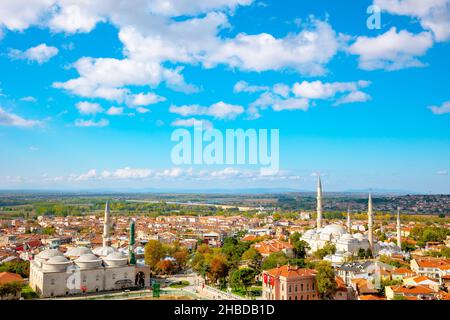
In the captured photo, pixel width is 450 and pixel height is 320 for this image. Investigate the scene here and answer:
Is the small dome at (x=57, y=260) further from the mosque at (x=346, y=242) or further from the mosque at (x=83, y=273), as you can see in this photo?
the mosque at (x=346, y=242)

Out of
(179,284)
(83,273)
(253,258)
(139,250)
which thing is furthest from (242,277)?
(139,250)

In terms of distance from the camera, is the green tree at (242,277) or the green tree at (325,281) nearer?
the green tree at (325,281)

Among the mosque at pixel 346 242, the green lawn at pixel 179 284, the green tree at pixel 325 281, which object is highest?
the green tree at pixel 325 281

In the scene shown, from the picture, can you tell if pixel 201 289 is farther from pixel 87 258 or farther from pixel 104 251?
pixel 104 251

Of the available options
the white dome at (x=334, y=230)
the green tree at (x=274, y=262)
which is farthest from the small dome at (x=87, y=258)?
the white dome at (x=334, y=230)

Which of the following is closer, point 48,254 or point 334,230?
point 48,254

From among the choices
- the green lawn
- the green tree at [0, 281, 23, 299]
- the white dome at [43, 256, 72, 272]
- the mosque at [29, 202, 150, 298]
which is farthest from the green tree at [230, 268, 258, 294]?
the green tree at [0, 281, 23, 299]
